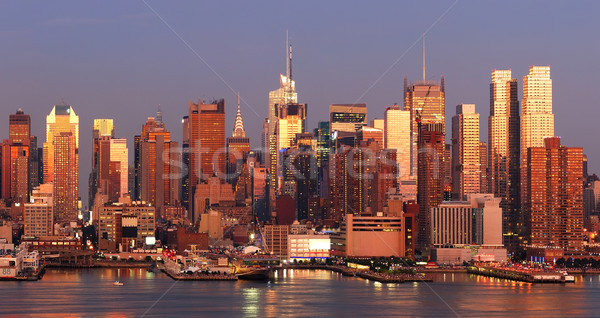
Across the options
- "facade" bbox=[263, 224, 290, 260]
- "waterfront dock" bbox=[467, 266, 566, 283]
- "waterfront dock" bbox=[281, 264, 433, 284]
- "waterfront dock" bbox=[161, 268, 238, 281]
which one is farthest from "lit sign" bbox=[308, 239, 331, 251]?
"waterfront dock" bbox=[161, 268, 238, 281]

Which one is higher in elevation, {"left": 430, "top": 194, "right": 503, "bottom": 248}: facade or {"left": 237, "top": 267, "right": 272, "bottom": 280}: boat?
{"left": 430, "top": 194, "right": 503, "bottom": 248}: facade

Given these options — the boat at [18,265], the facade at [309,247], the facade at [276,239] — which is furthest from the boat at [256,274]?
the facade at [276,239]

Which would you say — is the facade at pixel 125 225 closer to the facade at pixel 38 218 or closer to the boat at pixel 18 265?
the facade at pixel 38 218

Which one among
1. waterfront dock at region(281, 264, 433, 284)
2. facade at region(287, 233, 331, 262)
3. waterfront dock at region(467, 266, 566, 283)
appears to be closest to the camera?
waterfront dock at region(281, 264, 433, 284)

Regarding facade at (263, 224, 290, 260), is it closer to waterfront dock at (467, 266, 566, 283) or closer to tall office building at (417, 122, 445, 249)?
tall office building at (417, 122, 445, 249)

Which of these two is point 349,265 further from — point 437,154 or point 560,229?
point 437,154

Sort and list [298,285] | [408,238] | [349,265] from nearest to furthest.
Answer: [298,285] → [349,265] → [408,238]

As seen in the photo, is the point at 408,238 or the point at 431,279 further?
the point at 408,238

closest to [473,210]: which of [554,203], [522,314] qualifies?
[554,203]
